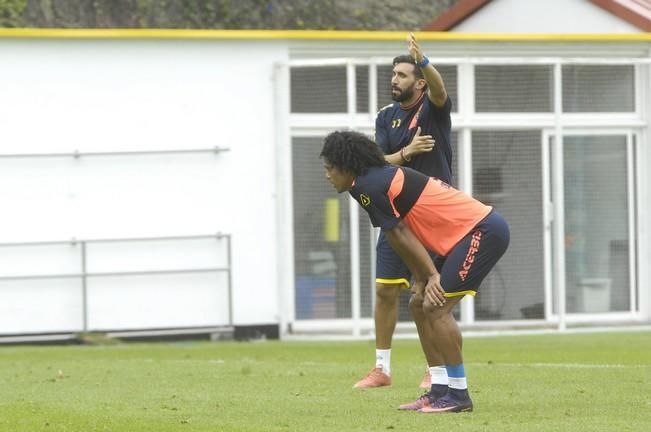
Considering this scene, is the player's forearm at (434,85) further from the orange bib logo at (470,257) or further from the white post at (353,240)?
the white post at (353,240)

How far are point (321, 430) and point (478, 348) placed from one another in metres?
7.67

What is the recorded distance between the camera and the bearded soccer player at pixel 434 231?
8.63m

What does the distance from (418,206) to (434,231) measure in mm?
188

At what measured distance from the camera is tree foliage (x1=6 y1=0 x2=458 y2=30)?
2433cm

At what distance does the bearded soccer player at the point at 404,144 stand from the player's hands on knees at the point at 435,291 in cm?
160

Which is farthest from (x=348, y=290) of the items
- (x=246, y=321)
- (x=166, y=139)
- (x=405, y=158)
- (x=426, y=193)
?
(x=426, y=193)

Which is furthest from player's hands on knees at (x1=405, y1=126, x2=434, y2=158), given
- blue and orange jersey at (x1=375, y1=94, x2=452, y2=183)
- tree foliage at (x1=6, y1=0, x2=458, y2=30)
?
tree foliage at (x1=6, y1=0, x2=458, y2=30)

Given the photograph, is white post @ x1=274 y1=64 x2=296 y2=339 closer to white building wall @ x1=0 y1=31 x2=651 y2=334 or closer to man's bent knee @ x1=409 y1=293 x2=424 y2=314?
white building wall @ x1=0 y1=31 x2=651 y2=334

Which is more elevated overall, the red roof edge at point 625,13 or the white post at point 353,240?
the red roof edge at point 625,13

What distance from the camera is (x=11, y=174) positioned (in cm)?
1756

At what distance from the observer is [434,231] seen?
345 inches

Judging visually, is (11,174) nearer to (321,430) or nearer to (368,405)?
(368,405)

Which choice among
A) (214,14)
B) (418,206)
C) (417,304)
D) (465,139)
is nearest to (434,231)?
(418,206)

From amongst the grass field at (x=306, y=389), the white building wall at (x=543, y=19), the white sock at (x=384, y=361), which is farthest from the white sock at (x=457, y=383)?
the white building wall at (x=543, y=19)
